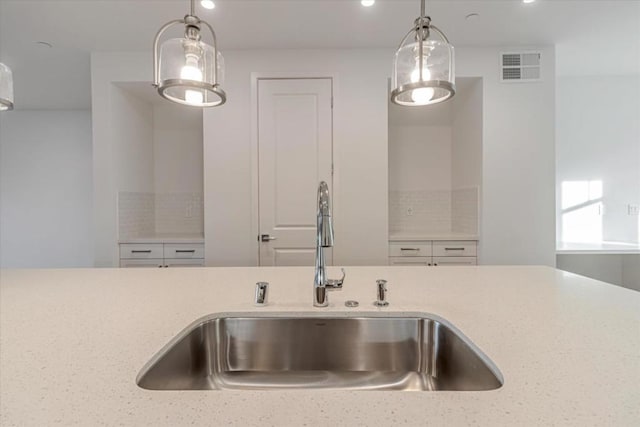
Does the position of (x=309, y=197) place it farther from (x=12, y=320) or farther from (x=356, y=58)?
(x=12, y=320)

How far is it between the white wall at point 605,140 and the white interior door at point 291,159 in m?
2.80

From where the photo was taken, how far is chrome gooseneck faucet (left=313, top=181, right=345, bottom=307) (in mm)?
902

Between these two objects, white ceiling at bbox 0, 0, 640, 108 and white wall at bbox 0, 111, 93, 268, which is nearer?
white ceiling at bbox 0, 0, 640, 108

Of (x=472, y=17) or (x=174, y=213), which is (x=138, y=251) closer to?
(x=174, y=213)

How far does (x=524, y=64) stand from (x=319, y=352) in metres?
3.22

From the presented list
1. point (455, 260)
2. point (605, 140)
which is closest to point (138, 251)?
point (455, 260)

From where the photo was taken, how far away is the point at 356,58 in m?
2.95

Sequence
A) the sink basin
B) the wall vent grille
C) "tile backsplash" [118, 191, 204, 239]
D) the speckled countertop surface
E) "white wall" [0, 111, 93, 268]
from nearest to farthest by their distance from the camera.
Result: the speckled countertop surface
the sink basin
the wall vent grille
"tile backsplash" [118, 191, 204, 239]
"white wall" [0, 111, 93, 268]

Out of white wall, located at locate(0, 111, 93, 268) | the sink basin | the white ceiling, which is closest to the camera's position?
the sink basin

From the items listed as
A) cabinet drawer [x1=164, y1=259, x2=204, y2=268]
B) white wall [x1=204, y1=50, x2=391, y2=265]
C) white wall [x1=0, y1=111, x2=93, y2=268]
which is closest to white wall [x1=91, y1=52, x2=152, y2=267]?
cabinet drawer [x1=164, y1=259, x2=204, y2=268]

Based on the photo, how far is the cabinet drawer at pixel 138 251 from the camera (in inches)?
119

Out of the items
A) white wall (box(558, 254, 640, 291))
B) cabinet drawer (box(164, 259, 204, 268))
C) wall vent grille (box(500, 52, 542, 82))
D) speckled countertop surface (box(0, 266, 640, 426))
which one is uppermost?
wall vent grille (box(500, 52, 542, 82))

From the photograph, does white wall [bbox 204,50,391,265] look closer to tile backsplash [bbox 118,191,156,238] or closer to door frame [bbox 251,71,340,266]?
door frame [bbox 251,71,340,266]

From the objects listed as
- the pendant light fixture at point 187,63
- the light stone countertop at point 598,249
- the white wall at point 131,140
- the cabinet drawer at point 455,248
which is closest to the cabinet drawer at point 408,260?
the cabinet drawer at point 455,248
